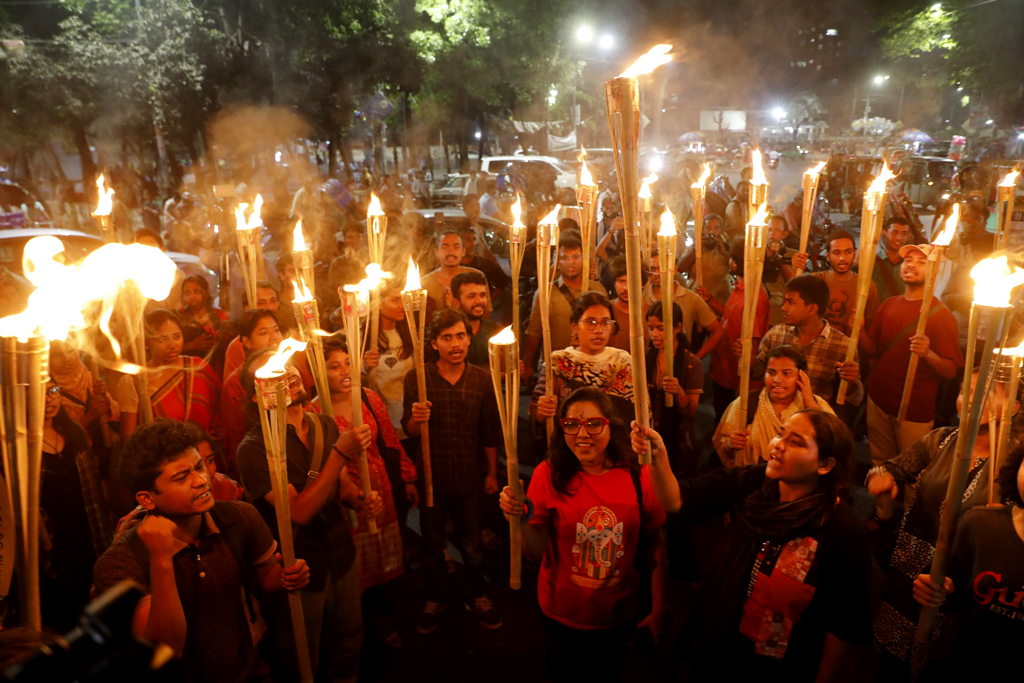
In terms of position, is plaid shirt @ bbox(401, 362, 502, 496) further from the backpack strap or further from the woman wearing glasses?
the woman wearing glasses

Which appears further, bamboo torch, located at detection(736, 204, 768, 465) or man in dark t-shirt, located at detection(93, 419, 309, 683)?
bamboo torch, located at detection(736, 204, 768, 465)

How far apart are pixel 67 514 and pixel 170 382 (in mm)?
968

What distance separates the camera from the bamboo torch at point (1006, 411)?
7.61 feet

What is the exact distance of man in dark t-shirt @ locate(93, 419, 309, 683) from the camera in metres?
2.36

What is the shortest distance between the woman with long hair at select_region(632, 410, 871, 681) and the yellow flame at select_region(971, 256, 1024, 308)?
30.0 inches

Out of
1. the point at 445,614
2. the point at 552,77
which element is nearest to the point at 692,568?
the point at 445,614

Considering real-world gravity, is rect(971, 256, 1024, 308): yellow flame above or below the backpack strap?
above

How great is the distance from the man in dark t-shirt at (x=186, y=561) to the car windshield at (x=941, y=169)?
24.2 metres

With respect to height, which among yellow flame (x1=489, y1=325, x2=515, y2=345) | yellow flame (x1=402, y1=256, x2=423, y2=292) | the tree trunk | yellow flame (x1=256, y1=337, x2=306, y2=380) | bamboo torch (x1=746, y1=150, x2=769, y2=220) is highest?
the tree trunk

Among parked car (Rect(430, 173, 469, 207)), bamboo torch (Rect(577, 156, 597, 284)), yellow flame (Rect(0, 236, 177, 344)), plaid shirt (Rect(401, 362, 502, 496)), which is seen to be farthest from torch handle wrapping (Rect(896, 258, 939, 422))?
parked car (Rect(430, 173, 469, 207))

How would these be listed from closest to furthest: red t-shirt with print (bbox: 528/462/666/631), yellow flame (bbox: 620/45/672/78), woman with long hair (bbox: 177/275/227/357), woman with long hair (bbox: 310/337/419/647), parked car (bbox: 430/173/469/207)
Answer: yellow flame (bbox: 620/45/672/78) < red t-shirt with print (bbox: 528/462/666/631) < woman with long hair (bbox: 310/337/419/647) < woman with long hair (bbox: 177/275/227/357) < parked car (bbox: 430/173/469/207)

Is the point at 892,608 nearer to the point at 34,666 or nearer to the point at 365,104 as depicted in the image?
the point at 34,666

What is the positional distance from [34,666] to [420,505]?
10.5 feet

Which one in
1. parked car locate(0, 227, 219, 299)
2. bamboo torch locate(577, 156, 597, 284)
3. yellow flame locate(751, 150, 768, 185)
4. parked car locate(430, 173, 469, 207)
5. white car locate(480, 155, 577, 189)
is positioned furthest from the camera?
parked car locate(430, 173, 469, 207)
